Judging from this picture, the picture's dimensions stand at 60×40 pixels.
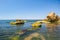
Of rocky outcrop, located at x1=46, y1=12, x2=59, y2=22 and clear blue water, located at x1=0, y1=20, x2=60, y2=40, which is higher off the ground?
rocky outcrop, located at x1=46, y1=12, x2=59, y2=22

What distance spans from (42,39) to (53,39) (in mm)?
1506

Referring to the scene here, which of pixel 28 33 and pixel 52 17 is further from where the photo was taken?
pixel 52 17

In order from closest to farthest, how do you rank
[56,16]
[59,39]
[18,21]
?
[59,39] < [18,21] < [56,16]

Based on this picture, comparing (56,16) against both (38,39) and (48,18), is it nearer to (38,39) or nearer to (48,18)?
(48,18)

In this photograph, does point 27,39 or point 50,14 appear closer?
point 27,39

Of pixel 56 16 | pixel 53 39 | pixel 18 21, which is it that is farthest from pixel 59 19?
pixel 53 39

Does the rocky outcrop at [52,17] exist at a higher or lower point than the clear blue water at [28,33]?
higher

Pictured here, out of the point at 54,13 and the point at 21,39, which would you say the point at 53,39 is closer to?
the point at 21,39

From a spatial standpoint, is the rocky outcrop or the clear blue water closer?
the clear blue water

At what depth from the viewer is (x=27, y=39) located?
2231 centimetres

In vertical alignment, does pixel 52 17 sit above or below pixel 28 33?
above

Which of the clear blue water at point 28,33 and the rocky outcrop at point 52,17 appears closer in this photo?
the clear blue water at point 28,33

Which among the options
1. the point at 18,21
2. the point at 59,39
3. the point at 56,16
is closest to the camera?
the point at 59,39

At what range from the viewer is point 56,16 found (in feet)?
236
